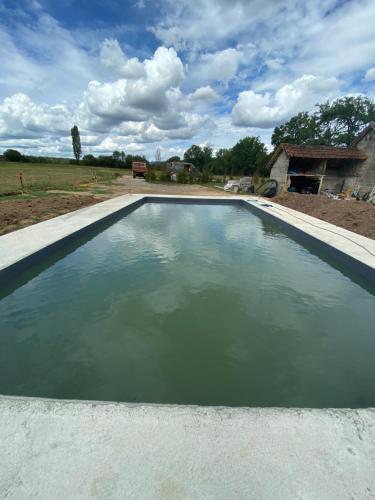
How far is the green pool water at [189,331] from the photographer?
6.57 feet

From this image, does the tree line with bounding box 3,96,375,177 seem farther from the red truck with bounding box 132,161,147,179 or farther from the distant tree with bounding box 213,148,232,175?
the red truck with bounding box 132,161,147,179

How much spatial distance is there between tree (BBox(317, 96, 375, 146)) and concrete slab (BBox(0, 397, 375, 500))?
3342cm

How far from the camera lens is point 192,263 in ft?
15.3

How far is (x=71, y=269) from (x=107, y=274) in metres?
0.73

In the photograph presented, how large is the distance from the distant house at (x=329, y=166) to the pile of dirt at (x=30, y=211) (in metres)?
12.0

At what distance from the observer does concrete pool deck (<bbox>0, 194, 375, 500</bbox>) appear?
108 centimetres

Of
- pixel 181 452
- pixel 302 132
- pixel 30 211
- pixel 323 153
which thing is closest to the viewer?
pixel 181 452

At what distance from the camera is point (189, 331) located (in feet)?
8.98

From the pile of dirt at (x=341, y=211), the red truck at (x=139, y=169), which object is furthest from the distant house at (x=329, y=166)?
the red truck at (x=139, y=169)

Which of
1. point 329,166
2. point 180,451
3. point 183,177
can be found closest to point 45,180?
point 183,177

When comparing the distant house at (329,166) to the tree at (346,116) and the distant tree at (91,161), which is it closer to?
the tree at (346,116)

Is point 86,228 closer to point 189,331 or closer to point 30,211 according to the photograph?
point 30,211

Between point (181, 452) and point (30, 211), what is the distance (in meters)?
7.71

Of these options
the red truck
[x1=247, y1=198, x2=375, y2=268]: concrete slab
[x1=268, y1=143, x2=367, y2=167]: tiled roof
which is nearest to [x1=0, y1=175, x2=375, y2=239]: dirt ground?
[x1=247, y1=198, x2=375, y2=268]: concrete slab
